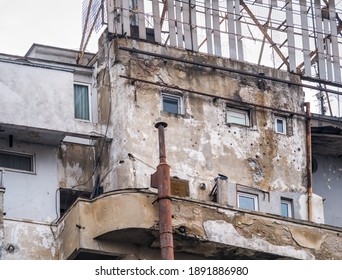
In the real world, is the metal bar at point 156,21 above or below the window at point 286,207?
above

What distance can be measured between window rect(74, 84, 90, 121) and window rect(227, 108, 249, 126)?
12.9 ft

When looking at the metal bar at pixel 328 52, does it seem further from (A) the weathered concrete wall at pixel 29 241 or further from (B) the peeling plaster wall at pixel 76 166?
(A) the weathered concrete wall at pixel 29 241

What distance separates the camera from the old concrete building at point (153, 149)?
4234 centimetres

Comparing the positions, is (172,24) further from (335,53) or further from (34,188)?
(34,188)

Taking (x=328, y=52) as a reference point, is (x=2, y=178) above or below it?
below

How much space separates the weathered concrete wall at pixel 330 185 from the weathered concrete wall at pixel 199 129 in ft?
6.64

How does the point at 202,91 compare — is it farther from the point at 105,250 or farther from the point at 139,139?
the point at 105,250

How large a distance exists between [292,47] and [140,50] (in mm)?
4912

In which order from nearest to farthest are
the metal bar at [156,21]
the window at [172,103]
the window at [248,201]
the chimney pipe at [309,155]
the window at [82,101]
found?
the window at [248,201], the window at [172,103], the window at [82,101], the chimney pipe at [309,155], the metal bar at [156,21]

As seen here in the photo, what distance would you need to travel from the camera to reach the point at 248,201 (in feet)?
149

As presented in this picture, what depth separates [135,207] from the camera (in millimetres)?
41875

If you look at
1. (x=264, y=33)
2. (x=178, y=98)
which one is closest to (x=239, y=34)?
(x=264, y=33)

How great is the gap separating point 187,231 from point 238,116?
5.62 m

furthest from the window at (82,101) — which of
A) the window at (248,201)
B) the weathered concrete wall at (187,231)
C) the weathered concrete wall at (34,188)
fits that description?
the window at (248,201)
